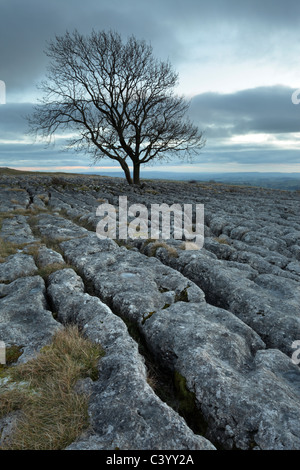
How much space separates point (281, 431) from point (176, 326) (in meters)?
2.88

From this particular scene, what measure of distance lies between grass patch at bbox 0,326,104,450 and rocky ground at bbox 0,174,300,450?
0.20 meters

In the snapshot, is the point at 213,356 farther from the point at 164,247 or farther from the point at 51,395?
the point at 164,247

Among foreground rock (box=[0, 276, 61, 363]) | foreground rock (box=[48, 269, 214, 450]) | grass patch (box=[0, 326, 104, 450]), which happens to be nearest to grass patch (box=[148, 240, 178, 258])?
foreground rock (box=[0, 276, 61, 363])

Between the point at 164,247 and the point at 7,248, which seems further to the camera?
the point at 164,247

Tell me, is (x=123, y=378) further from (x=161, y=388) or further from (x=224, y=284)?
(x=224, y=284)

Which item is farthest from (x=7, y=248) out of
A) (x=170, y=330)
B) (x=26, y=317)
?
(x=170, y=330)

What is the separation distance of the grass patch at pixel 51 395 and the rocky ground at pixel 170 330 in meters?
0.20

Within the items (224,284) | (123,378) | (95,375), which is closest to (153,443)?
(123,378)

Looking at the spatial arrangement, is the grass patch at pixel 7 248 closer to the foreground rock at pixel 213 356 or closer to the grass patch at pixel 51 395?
the foreground rock at pixel 213 356

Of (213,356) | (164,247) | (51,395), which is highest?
(164,247)

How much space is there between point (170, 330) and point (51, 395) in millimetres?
2905

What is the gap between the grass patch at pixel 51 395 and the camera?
3664mm

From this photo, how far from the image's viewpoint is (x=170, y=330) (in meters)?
6.30

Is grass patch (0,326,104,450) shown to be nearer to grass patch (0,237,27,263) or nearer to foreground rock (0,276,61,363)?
foreground rock (0,276,61,363)
